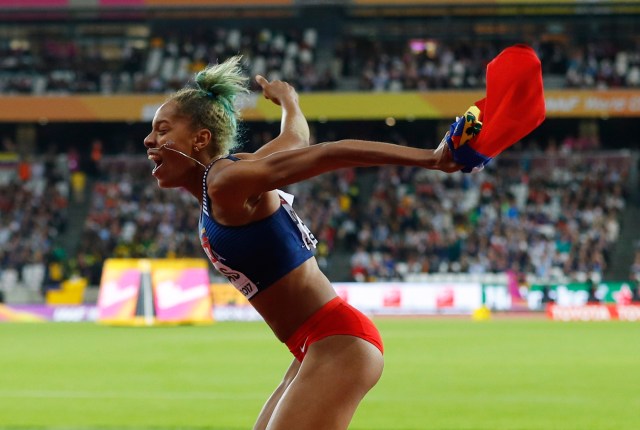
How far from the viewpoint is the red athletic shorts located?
5277mm

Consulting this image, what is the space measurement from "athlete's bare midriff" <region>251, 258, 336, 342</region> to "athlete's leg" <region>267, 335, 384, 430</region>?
17 centimetres

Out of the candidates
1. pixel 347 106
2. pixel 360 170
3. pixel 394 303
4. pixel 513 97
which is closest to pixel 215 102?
pixel 513 97

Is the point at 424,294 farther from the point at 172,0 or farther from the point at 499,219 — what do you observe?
the point at 172,0

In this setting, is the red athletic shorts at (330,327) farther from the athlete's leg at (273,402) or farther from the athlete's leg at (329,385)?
the athlete's leg at (273,402)

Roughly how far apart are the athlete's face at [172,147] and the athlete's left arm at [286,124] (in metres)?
0.32

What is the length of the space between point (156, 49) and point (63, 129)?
5345 mm

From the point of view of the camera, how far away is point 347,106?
135 feet

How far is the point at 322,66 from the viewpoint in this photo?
144 feet

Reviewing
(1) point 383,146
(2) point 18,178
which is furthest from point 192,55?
(1) point 383,146

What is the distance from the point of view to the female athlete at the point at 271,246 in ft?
16.2

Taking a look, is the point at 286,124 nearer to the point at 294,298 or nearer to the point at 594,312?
the point at 294,298

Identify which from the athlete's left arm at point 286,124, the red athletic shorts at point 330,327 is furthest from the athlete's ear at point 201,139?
the red athletic shorts at point 330,327

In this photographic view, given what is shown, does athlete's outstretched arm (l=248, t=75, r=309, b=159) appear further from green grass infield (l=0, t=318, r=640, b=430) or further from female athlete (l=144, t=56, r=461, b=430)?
green grass infield (l=0, t=318, r=640, b=430)

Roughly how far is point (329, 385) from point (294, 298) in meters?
0.46
